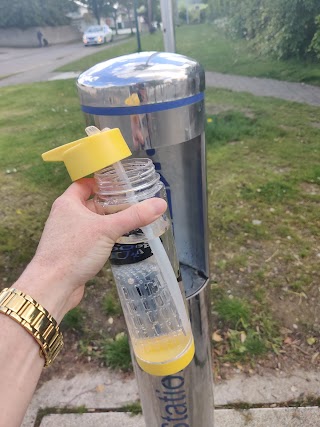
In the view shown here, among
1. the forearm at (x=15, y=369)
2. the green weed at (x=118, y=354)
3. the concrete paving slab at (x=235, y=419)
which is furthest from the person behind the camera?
the green weed at (x=118, y=354)

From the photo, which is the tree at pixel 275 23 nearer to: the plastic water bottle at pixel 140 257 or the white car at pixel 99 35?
the plastic water bottle at pixel 140 257

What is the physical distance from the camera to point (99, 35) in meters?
17.4

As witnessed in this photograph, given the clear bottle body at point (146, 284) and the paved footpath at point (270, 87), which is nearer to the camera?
the clear bottle body at point (146, 284)

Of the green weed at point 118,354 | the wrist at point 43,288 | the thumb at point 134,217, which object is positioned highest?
the thumb at point 134,217

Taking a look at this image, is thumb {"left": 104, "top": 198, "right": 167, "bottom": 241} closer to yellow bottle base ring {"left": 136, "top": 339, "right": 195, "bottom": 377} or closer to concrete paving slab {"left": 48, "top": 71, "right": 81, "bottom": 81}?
yellow bottle base ring {"left": 136, "top": 339, "right": 195, "bottom": 377}

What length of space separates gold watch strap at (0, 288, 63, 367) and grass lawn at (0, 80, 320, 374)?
1.40m

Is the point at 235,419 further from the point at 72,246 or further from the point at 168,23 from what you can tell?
the point at 168,23

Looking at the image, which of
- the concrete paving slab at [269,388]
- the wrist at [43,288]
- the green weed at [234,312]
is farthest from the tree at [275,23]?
the wrist at [43,288]

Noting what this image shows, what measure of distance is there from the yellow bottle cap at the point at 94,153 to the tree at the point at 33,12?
24.6m

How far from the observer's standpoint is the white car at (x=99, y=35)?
16984 millimetres

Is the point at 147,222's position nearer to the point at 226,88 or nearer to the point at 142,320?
the point at 142,320

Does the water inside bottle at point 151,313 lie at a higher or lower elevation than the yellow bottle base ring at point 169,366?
higher

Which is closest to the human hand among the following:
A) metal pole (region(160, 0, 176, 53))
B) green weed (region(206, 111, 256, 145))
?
metal pole (region(160, 0, 176, 53))

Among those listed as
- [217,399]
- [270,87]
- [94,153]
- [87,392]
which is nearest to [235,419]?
[217,399]
